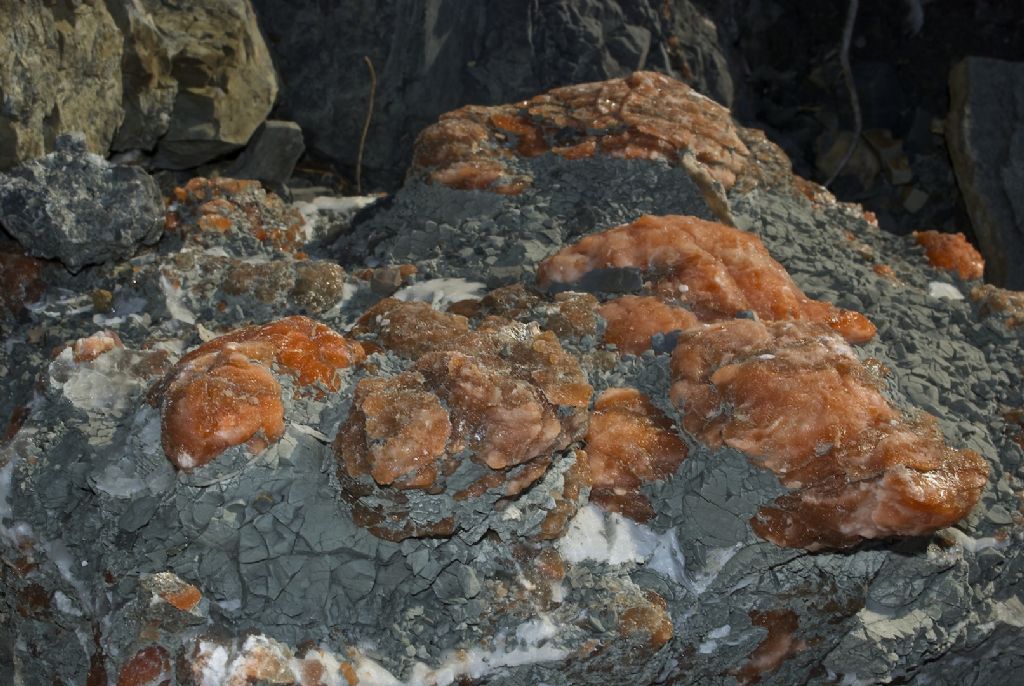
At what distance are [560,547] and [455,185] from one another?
1.19 metres

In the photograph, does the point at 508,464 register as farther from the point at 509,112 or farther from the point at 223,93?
the point at 223,93

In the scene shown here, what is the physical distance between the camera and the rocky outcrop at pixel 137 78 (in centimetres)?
230

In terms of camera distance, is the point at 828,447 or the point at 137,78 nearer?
the point at 828,447

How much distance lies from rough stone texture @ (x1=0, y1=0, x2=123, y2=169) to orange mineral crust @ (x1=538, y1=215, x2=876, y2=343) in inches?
50.5

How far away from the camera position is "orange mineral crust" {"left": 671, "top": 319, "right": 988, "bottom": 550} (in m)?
1.70

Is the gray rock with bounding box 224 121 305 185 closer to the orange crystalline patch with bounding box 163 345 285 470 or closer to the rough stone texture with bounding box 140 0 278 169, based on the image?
→ the rough stone texture with bounding box 140 0 278 169

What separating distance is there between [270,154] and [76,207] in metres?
1.10

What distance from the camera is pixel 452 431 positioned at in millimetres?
1601

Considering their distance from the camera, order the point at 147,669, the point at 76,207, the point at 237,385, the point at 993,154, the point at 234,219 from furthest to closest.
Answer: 1. the point at 993,154
2. the point at 234,219
3. the point at 76,207
4. the point at 237,385
5. the point at 147,669

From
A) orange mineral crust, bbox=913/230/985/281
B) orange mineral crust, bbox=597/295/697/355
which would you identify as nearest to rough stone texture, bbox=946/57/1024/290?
orange mineral crust, bbox=913/230/985/281

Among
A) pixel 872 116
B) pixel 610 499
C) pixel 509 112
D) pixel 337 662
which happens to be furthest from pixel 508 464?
pixel 872 116

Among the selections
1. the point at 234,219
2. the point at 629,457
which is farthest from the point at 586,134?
the point at 629,457

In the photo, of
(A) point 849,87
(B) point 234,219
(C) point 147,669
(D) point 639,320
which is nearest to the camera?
(C) point 147,669

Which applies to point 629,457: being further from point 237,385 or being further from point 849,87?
point 849,87
